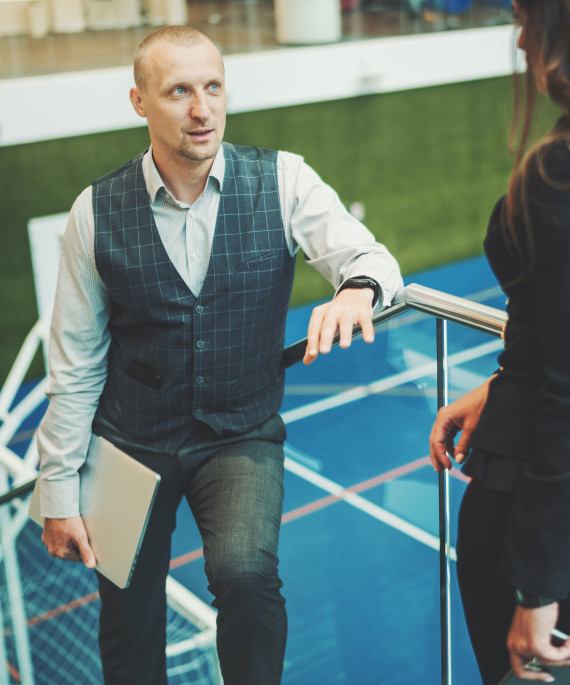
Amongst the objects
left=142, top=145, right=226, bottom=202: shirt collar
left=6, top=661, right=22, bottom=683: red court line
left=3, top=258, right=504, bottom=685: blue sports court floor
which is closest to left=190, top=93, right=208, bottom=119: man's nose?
left=142, top=145, right=226, bottom=202: shirt collar

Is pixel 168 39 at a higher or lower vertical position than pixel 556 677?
higher

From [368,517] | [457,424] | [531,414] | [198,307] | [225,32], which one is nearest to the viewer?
[531,414]

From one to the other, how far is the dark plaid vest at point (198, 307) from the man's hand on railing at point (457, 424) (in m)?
0.57

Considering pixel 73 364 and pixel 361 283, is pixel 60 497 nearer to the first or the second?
pixel 73 364

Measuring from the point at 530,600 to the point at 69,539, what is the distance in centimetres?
130

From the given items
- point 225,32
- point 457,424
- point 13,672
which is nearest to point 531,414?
point 457,424

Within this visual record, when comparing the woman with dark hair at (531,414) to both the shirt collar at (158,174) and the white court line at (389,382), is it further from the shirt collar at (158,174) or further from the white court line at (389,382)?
the shirt collar at (158,174)

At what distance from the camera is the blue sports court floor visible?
213cm

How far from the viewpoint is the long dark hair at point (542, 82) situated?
43.2 inches

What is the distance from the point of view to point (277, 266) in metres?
2.05

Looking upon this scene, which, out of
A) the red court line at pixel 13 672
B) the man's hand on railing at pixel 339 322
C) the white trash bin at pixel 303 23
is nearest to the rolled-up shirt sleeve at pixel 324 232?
the man's hand on railing at pixel 339 322

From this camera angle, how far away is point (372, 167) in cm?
871

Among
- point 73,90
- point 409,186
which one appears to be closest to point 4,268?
point 73,90

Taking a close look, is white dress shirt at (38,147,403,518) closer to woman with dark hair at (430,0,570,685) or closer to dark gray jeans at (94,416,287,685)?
dark gray jeans at (94,416,287,685)
